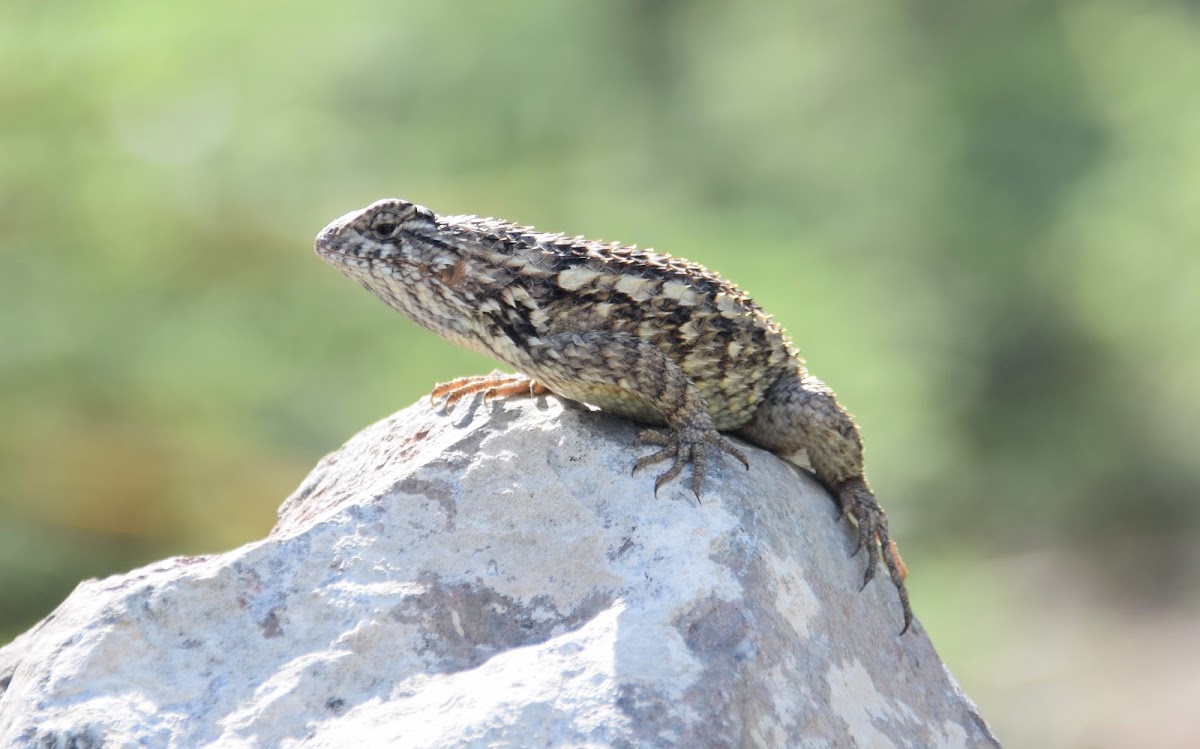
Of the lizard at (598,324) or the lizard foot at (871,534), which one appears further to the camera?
the lizard foot at (871,534)

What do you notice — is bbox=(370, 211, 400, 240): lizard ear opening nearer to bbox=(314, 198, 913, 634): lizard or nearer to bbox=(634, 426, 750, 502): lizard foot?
bbox=(314, 198, 913, 634): lizard

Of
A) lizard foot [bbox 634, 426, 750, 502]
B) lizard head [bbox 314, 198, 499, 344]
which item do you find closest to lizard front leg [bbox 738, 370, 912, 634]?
lizard foot [bbox 634, 426, 750, 502]

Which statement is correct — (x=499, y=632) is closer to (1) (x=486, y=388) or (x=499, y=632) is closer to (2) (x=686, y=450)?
(2) (x=686, y=450)

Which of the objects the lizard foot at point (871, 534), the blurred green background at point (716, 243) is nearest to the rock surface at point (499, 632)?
the lizard foot at point (871, 534)

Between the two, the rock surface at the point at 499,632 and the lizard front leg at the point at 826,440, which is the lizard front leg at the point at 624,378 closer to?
the rock surface at the point at 499,632

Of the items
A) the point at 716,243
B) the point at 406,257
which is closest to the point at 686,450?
the point at 406,257

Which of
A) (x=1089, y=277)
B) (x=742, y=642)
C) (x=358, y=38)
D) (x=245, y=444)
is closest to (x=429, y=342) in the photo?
(x=245, y=444)
